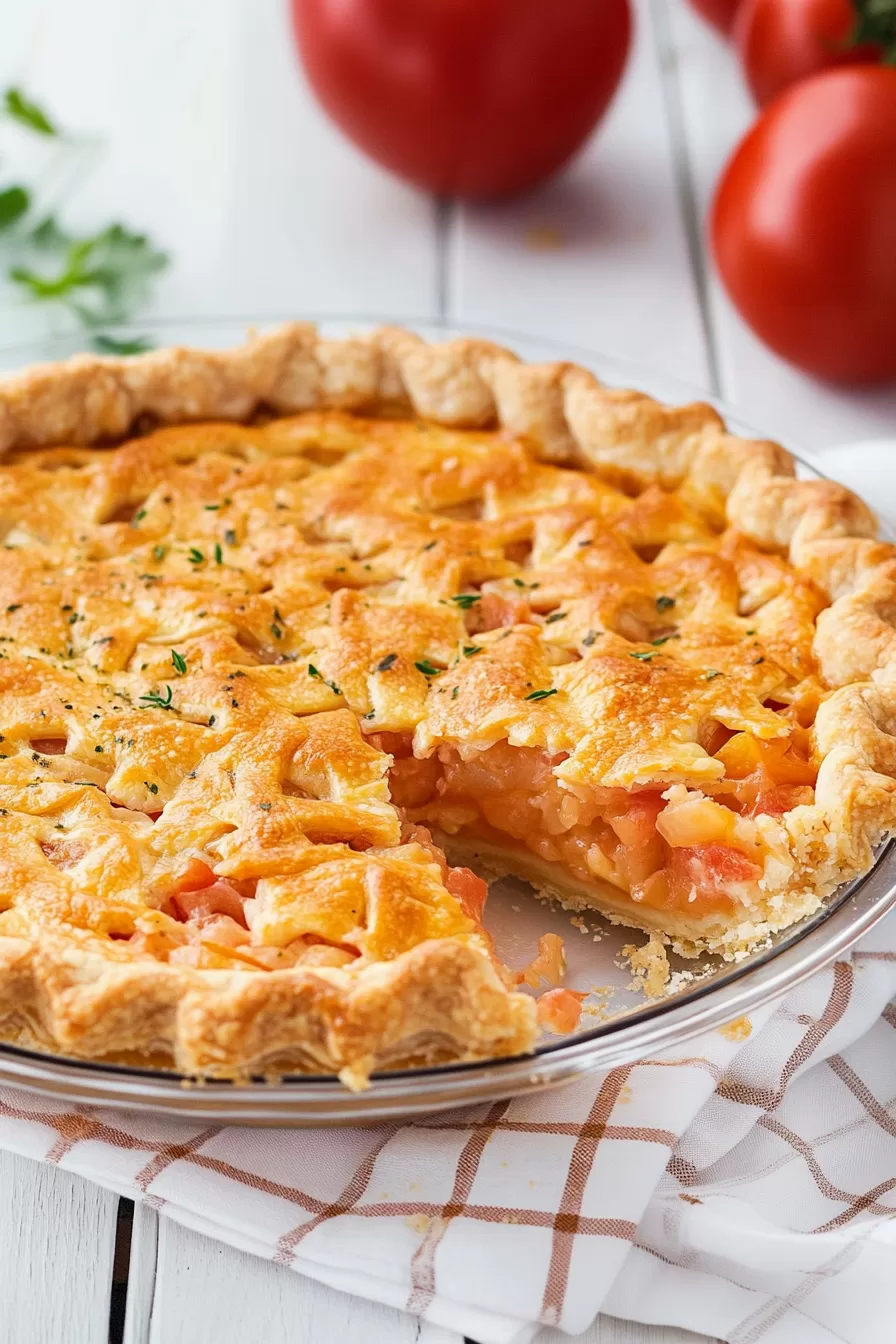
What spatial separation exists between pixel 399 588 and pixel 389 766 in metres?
0.54

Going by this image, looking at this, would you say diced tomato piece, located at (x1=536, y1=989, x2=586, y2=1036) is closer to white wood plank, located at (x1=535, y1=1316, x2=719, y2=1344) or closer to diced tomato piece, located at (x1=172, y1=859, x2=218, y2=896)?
white wood plank, located at (x1=535, y1=1316, x2=719, y2=1344)

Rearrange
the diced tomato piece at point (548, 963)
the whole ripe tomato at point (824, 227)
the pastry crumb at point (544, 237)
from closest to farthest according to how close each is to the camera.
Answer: the diced tomato piece at point (548, 963), the whole ripe tomato at point (824, 227), the pastry crumb at point (544, 237)

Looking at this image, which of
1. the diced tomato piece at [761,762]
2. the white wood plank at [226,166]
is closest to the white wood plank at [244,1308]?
the diced tomato piece at [761,762]

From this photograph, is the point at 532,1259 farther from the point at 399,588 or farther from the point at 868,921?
the point at 399,588

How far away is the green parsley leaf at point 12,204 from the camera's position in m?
5.12

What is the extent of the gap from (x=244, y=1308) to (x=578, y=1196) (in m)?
0.51

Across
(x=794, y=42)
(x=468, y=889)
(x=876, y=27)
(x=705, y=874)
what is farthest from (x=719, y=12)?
(x=468, y=889)

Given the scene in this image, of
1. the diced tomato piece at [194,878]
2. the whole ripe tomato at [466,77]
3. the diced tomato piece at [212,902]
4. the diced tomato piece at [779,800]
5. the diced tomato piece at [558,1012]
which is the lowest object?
the diced tomato piece at [558,1012]

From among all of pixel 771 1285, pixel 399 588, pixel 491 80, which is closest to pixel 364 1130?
pixel 771 1285

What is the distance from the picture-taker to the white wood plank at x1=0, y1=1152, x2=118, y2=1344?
7.86 feet

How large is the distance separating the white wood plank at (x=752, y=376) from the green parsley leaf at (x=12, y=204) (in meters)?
2.14

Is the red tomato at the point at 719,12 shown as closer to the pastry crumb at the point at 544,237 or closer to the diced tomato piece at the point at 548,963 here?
the pastry crumb at the point at 544,237

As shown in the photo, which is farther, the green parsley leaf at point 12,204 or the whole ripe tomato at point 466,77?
the green parsley leaf at point 12,204

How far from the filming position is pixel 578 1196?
2.47 metres
